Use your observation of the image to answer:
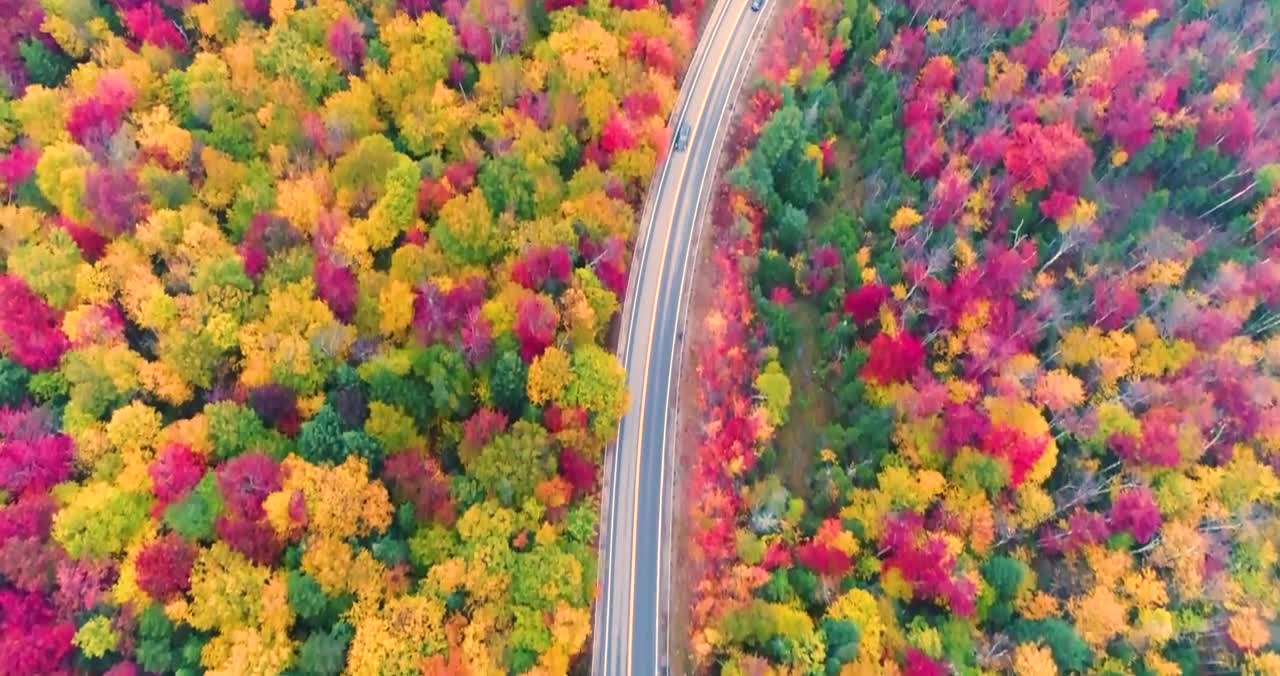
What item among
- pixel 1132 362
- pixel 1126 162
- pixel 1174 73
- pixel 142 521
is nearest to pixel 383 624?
pixel 142 521

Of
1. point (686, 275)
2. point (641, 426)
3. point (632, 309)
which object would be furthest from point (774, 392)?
point (632, 309)

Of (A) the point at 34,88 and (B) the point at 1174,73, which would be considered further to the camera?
(B) the point at 1174,73

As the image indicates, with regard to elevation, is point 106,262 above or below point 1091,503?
above

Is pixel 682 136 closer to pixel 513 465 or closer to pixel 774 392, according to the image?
pixel 774 392

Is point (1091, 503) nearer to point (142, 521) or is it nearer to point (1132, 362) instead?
point (1132, 362)

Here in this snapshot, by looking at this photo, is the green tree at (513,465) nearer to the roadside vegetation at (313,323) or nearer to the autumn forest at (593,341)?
the roadside vegetation at (313,323)

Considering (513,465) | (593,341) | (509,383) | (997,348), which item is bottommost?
(513,465)
